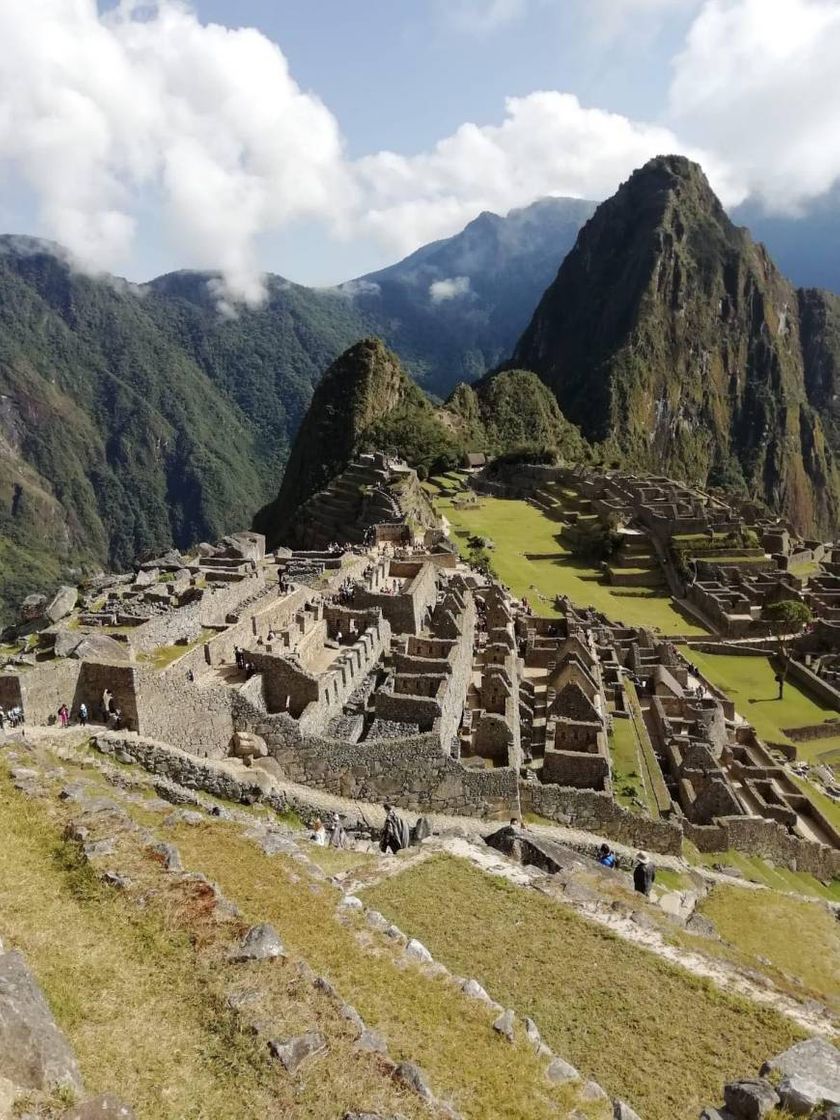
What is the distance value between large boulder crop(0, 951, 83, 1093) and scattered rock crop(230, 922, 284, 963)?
189 cm

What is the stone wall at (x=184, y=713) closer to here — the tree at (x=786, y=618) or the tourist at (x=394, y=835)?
the tourist at (x=394, y=835)

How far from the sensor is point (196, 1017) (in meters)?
6.93

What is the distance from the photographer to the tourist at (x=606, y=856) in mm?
16317

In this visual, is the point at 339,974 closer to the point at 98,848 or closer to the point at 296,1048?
the point at 296,1048

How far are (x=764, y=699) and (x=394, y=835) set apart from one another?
30325 millimetres

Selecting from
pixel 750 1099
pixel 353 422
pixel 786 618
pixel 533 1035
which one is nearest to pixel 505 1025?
pixel 533 1035

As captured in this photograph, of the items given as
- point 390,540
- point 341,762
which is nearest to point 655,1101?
point 341,762

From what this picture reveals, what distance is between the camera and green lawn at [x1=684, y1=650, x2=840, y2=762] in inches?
1332

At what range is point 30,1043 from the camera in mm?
5723

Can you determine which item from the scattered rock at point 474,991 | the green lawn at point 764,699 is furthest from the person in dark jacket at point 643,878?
the green lawn at point 764,699

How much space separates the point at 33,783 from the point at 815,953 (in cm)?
1369

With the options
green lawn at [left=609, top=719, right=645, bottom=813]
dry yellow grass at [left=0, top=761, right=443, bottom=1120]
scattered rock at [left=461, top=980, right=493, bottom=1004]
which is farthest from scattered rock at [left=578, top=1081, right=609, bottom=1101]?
green lawn at [left=609, top=719, right=645, bottom=813]

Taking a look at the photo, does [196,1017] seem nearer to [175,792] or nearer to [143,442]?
[175,792]

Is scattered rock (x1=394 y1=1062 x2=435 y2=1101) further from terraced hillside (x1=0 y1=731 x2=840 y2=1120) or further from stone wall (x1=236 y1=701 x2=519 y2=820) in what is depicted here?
stone wall (x1=236 y1=701 x2=519 y2=820)
